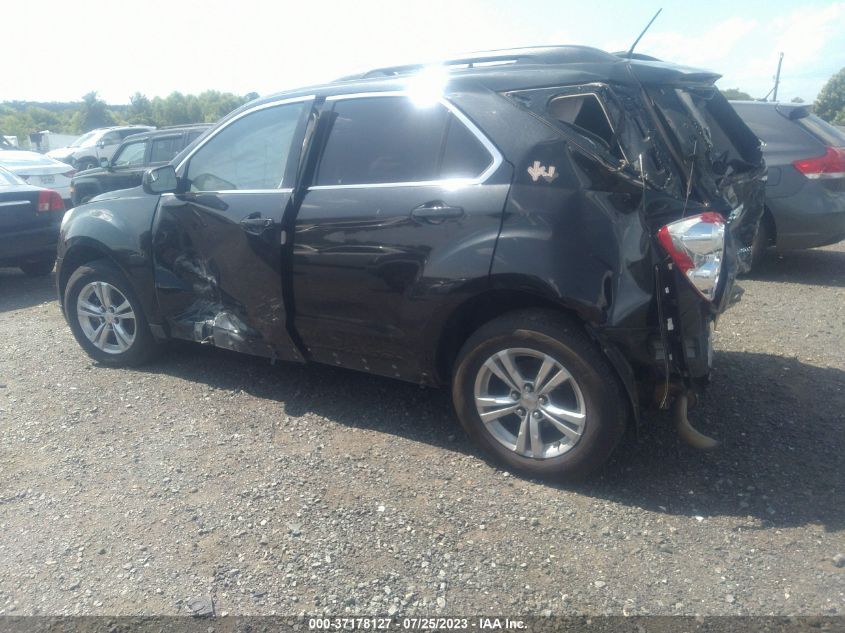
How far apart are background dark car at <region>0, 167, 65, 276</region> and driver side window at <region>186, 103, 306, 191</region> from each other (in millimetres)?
4502

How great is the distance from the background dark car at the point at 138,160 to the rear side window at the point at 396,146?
7917 mm

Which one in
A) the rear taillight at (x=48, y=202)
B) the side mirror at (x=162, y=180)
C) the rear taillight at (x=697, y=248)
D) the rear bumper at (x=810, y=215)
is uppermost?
the side mirror at (x=162, y=180)

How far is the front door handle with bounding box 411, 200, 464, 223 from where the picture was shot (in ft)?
11.9

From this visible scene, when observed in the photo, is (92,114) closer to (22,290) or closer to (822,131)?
(22,290)

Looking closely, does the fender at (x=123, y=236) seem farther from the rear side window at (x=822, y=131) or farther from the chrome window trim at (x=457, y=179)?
the rear side window at (x=822, y=131)

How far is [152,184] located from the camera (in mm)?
4809

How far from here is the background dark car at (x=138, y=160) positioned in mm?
11531

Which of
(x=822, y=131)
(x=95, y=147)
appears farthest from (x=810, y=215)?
(x=95, y=147)

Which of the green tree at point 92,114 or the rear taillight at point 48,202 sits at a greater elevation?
the rear taillight at point 48,202

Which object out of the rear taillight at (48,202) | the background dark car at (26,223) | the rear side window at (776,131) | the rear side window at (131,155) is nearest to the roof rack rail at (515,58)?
the rear side window at (776,131)

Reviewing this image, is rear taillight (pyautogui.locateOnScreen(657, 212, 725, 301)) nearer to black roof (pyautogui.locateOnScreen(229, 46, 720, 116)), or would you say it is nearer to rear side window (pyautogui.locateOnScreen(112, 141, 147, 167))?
black roof (pyautogui.locateOnScreen(229, 46, 720, 116))

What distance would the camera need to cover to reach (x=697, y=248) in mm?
3303

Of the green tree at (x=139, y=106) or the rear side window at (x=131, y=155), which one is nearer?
the rear side window at (x=131, y=155)

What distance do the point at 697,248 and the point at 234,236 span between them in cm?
264
